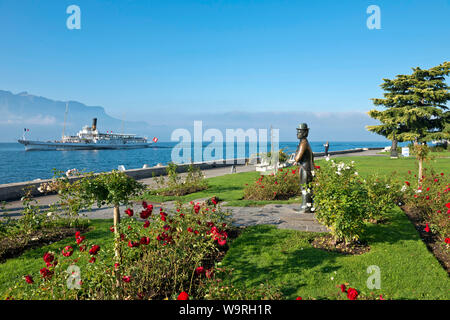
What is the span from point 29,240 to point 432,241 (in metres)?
8.23

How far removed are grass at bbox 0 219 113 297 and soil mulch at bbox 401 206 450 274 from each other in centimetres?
596

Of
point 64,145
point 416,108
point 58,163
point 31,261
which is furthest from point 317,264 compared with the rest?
point 64,145

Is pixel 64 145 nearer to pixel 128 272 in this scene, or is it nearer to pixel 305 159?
pixel 305 159

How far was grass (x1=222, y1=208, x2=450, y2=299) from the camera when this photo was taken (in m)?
3.57

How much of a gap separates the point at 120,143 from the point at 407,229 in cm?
11460

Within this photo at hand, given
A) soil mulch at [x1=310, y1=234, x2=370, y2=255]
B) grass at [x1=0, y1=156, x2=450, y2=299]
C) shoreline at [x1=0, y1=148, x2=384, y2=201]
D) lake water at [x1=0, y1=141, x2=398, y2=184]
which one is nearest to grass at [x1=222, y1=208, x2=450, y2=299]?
grass at [x1=0, y1=156, x2=450, y2=299]

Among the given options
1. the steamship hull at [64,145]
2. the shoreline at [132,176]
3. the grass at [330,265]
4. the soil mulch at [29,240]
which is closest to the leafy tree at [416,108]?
the shoreline at [132,176]

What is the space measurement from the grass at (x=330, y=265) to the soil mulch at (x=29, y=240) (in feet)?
12.6

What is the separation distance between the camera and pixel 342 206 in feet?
15.3

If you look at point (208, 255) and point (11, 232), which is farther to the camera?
point (11, 232)

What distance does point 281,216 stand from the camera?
22.6 ft

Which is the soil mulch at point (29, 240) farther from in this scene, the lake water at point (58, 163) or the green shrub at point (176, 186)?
the lake water at point (58, 163)

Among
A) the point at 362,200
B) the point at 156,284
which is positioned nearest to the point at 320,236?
the point at 362,200
